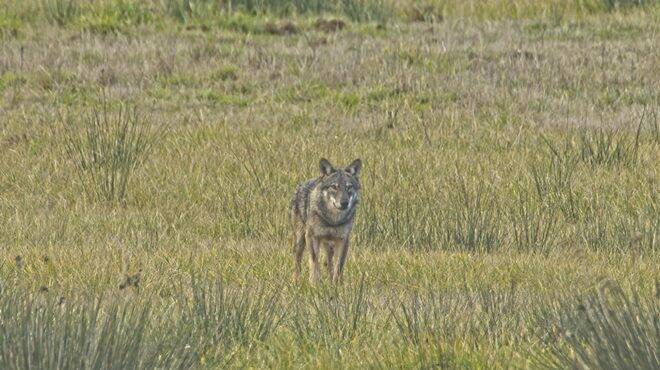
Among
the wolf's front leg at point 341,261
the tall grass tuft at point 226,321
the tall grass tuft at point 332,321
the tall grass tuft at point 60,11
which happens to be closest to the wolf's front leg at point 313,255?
the wolf's front leg at point 341,261

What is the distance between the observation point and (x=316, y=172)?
14.1 m

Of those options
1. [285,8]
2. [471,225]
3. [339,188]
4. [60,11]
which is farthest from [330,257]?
[285,8]

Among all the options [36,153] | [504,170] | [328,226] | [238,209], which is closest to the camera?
[328,226]

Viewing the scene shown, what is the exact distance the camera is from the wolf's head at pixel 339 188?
31.2 ft

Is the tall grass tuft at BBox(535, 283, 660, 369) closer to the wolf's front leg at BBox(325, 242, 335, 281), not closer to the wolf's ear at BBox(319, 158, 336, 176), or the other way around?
the wolf's front leg at BBox(325, 242, 335, 281)

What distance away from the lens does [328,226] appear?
9727 mm

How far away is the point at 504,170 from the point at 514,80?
5.09 metres

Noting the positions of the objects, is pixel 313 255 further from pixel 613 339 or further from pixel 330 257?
pixel 613 339

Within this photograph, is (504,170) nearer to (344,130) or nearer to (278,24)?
(344,130)

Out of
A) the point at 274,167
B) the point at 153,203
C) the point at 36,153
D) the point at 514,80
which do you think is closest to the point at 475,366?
the point at 153,203

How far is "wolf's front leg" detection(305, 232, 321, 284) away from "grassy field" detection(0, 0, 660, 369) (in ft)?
0.66

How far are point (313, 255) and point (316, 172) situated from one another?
4.38 m

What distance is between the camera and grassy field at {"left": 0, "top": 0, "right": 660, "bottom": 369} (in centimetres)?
691

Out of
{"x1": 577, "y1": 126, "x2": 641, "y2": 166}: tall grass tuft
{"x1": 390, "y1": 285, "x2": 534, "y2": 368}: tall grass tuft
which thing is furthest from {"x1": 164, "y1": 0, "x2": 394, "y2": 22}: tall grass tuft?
{"x1": 390, "y1": 285, "x2": 534, "y2": 368}: tall grass tuft
